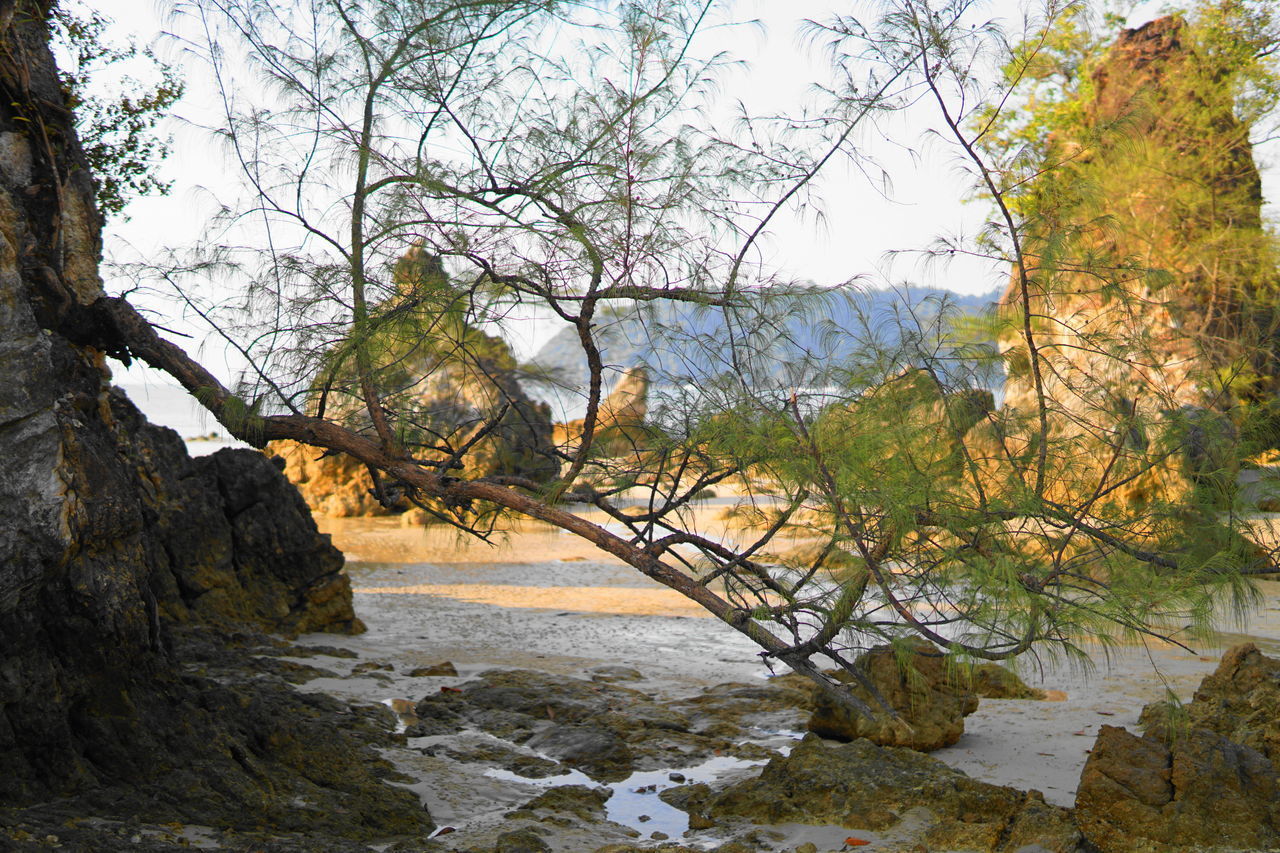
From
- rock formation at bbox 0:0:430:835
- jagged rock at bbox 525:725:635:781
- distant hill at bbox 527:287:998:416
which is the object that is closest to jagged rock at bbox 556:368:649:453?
distant hill at bbox 527:287:998:416

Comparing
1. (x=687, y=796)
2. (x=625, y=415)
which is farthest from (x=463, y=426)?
(x=687, y=796)

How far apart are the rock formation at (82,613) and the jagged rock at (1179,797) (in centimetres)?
255

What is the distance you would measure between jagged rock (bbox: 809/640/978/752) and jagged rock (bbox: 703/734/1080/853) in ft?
1.80

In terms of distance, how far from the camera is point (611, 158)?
4301 mm

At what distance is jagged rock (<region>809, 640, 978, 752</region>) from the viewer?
17.2 ft

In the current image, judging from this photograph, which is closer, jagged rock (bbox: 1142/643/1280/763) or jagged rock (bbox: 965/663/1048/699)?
jagged rock (bbox: 1142/643/1280/763)

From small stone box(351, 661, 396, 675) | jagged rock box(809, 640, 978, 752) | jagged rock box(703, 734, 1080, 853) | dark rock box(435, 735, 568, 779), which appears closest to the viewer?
jagged rock box(703, 734, 1080, 853)

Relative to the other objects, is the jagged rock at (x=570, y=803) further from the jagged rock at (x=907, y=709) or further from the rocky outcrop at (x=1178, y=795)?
the rocky outcrop at (x=1178, y=795)

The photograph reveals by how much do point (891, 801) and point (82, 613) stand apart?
3173mm

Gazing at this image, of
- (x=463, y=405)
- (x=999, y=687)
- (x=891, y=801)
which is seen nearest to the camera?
(x=891, y=801)

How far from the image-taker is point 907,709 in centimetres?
536

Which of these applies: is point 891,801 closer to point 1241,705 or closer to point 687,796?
point 687,796

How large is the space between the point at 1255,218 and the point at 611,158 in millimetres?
14226

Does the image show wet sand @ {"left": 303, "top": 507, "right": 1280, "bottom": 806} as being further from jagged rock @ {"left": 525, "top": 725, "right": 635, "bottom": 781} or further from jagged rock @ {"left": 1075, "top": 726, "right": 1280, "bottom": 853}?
jagged rock @ {"left": 525, "top": 725, "right": 635, "bottom": 781}
